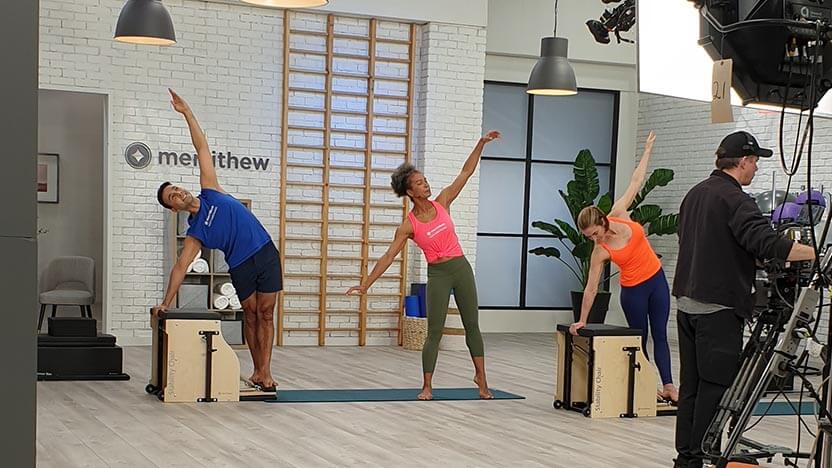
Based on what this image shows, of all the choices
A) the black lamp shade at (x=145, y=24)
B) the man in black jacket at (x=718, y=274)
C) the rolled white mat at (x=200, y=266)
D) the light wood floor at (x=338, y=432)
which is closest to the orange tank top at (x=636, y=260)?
the light wood floor at (x=338, y=432)

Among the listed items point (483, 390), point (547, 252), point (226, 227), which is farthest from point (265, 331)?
point (547, 252)

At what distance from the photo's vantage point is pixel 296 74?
34.0 ft

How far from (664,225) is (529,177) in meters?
1.72

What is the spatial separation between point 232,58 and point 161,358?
13.4 feet

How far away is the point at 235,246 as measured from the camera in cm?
706

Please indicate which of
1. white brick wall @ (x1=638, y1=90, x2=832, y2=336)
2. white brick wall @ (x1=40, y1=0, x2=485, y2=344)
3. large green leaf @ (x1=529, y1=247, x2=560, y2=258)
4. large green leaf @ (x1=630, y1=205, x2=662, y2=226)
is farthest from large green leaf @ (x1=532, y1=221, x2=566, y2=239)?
white brick wall @ (x1=40, y1=0, x2=485, y2=344)

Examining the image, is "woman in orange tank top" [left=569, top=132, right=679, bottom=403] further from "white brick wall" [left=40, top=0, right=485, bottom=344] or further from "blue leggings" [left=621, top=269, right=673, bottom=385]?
"white brick wall" [left=40, top=0, right=485, bottom=344]

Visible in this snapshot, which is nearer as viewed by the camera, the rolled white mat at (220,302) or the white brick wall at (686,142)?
the rolled white mat at (220,302)

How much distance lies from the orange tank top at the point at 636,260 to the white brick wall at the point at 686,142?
4339 millimetres

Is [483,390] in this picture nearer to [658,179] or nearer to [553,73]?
[553,73]

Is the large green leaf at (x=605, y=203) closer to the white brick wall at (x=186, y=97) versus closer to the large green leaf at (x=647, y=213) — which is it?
the large green leaf at (x=647, y=213)

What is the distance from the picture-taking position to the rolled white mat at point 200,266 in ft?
32.1

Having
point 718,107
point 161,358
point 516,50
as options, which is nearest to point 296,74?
point 516,50

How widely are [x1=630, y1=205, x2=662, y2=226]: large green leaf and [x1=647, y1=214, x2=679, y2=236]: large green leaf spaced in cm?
6
